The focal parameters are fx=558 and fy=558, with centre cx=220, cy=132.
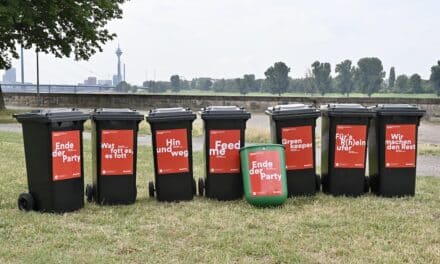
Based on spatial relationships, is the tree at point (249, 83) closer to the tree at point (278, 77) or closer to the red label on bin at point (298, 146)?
the tree at point (278, 77)

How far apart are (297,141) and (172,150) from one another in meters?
1.63

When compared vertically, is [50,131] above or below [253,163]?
above

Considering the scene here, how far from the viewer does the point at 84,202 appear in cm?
684

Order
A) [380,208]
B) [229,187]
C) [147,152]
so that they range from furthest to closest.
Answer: [147,152] < [229,187] < [380,208]

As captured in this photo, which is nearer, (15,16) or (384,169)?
(384,169)

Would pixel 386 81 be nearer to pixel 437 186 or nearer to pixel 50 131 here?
pixel 437 186

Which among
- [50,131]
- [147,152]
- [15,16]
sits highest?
[15,16]

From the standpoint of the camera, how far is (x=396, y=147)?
7367 millimetres

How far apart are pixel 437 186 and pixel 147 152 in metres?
6.63

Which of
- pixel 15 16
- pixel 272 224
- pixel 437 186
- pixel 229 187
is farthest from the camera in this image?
pixel 15 16

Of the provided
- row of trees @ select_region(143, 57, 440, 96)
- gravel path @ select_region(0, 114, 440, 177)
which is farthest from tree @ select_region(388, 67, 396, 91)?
gravel path @ select_region(0, 114, 440, 177)

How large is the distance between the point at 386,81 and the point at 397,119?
49177mm

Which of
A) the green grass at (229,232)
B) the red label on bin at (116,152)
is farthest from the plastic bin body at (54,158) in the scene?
the red label on bin at (116,152)

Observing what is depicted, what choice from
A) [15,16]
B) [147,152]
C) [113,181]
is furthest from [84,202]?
[15,16]
